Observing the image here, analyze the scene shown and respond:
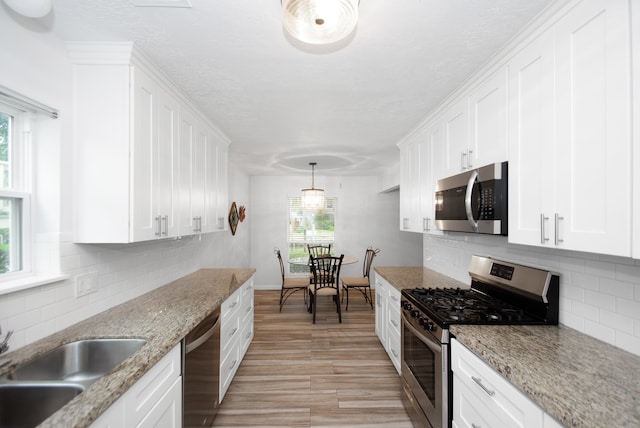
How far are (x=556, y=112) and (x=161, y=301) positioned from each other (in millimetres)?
2584

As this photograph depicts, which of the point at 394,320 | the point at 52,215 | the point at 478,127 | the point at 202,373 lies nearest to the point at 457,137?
the point at 478,127

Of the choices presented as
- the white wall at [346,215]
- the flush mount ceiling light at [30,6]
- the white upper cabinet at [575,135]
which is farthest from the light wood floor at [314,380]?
the flush mount ceiling light at [30,6]

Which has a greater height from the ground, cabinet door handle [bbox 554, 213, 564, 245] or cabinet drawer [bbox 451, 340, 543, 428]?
cabinet door handle [bbox 554, 213, 564, 245]

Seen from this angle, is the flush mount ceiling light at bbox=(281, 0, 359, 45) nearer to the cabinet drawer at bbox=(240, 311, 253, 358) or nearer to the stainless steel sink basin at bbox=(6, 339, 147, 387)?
Answer: the stainless steel sink basin at bbox=(6, 339, 147, 387)

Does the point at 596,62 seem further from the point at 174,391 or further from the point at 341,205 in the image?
the point at 341,205

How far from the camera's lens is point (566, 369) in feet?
3.78

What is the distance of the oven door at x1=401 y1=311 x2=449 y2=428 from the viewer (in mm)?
1643

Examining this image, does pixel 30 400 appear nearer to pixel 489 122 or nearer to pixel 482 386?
pixel 482 386

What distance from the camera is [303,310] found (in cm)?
493

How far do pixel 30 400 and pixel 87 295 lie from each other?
74cm

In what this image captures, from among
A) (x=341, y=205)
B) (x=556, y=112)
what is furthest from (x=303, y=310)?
(x=556, y=112)

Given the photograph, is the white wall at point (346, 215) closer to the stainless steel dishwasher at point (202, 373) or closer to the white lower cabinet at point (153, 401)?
the stainless steel dishwasher at point (202, 373)

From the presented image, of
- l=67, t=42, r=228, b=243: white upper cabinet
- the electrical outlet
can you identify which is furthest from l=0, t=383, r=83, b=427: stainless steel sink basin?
l=67, t=42, r=228, b=243: white upper cabinet

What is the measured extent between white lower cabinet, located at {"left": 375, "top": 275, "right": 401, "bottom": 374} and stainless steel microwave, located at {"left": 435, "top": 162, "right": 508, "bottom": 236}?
945 mm
